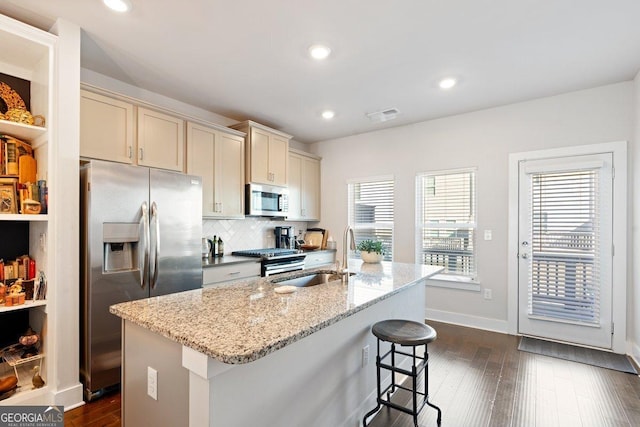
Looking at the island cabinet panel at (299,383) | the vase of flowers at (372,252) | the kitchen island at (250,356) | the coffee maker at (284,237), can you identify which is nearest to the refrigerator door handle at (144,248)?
the kitchen island at (250,356)

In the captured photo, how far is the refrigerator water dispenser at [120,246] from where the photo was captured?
233 cm

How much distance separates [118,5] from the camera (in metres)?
2.00

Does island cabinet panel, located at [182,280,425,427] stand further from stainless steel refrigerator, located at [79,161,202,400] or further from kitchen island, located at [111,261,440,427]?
stainless steel refrigerator, located at [79,161,202,400]

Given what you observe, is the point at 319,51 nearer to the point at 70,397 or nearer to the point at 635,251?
the point at 70,397

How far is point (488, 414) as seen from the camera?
2.14 m

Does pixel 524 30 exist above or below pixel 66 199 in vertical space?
above

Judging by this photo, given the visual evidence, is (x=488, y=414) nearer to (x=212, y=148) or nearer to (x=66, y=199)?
(x=66, y=199)

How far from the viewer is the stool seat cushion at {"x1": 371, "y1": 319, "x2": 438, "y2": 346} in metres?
1.81

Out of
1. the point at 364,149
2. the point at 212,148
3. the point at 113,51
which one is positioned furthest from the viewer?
the point at 364,149

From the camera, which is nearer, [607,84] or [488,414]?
[488,414]

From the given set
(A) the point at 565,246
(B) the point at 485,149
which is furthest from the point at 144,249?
(A) the point at 565,246

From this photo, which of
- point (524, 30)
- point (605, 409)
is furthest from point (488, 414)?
point (524, 30)

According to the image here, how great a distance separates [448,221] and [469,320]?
125 centimetres

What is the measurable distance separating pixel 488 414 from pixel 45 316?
121 inches
